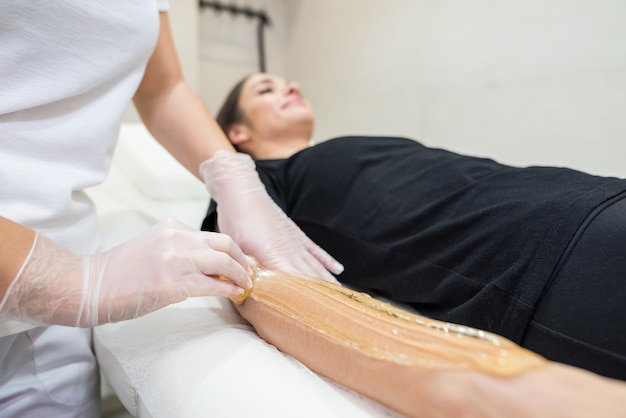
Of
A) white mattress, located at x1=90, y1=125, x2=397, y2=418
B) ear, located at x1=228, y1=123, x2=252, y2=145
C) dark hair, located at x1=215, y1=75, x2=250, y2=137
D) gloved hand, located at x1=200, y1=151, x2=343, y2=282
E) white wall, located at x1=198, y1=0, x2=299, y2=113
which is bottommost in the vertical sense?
white mattress, located at x1=90, y1=125, x2=397, y2=418

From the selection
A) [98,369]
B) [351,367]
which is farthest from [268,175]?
[351,367]

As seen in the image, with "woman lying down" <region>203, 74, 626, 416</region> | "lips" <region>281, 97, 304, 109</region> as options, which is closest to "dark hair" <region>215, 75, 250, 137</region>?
"lips" <region>281, 97, 304, 109</region>

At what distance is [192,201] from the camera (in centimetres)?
155

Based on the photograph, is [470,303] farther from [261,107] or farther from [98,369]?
[261,107]

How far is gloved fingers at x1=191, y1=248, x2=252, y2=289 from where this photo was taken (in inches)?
24.3

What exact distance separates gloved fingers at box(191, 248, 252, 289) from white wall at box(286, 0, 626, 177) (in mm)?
1465

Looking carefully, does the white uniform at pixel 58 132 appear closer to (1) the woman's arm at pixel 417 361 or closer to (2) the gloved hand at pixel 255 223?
(2) the gloved hand at pixel 255 223

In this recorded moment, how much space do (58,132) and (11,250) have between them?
27 cm

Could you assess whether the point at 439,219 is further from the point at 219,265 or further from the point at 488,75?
the point at 488,75

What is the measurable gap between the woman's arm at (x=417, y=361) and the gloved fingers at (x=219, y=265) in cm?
5

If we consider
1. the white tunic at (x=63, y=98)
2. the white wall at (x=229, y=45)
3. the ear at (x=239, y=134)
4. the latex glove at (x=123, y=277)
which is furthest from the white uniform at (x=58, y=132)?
the white wall at (x=229, y=45)

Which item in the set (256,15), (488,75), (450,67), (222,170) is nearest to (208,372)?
(222,170)

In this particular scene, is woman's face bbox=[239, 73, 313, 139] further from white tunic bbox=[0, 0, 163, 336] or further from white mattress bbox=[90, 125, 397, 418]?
white mattress bbox=[90, 125, 397, 418]

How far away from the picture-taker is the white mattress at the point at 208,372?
51cm
